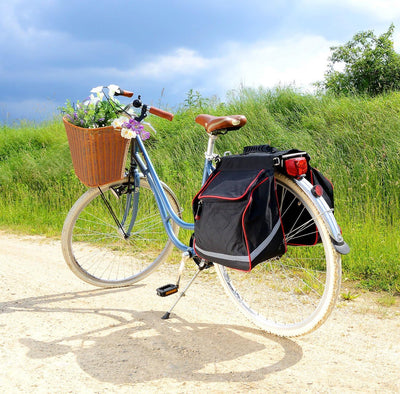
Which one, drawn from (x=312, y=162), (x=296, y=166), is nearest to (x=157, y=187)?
(x=296, y=166)

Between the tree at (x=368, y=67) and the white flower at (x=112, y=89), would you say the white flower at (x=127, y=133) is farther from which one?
the tree at (x=368, y=67)

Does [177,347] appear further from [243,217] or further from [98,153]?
[98,153]

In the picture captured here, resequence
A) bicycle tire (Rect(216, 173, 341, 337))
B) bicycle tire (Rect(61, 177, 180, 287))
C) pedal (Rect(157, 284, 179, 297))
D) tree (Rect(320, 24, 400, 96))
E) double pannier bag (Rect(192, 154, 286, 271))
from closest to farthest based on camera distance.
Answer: double pannier bag (Rect(192, 154, 286, 271)) < bicycle tire (Rect(216, 173, 341, 337)) < pedal (Rect(157, 284, 179, 297)) < bicycle tire (Rect(61, 177, 180, 287)) < tree (Rect(320, 24, 400, 96))

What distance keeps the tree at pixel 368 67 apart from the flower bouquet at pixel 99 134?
12586mm

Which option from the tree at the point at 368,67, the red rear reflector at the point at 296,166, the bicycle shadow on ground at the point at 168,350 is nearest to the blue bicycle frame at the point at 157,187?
the bicycle shadow on ground at the point at 168,350

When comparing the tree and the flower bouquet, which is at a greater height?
the tree

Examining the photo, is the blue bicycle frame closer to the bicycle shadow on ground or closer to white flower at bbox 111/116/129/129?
white flower at bbox 111/116/129/129

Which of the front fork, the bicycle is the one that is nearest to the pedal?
the bicycle

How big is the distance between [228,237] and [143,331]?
1.14 m

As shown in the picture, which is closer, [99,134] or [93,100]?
[99,134]

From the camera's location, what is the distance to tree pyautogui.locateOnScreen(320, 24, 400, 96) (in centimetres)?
1603

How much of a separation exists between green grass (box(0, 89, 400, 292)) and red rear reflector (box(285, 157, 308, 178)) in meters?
1.90

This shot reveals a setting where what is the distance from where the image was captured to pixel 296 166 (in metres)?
2.85

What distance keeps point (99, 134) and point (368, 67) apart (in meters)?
14.7
